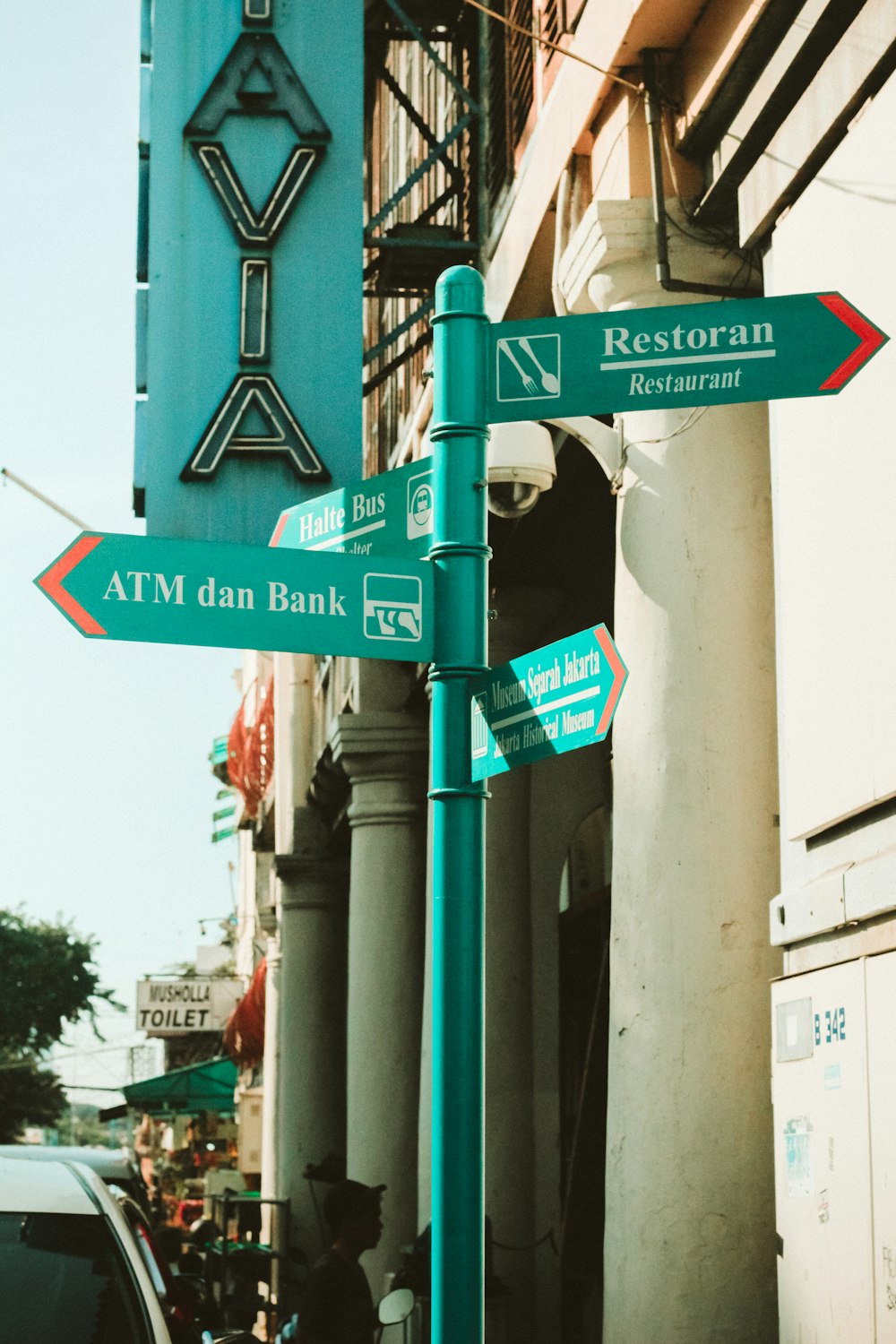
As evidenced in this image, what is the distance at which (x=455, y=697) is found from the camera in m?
4.30

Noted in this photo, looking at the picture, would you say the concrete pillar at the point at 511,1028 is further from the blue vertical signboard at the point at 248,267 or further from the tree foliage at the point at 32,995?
the tree foliage at the point at 32,995

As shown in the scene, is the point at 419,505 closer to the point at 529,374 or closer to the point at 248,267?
the point at 529,374

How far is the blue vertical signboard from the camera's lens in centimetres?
1087

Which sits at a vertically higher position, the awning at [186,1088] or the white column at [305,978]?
the white column at [305,978]

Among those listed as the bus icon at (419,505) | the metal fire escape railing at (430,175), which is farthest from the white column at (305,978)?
the bus icon at (419,505)

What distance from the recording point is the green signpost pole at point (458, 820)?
391 centimetres

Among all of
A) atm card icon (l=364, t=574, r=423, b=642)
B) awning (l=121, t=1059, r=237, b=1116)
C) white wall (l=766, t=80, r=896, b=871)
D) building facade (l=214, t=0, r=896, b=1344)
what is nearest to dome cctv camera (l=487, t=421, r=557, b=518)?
building facade (l=214, t=0, r=896, b=1344)

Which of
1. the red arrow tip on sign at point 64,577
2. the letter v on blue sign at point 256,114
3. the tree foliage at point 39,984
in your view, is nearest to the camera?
the red arrow tip on sign at point 64,577

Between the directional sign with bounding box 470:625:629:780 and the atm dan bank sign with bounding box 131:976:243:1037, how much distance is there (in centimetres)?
3751

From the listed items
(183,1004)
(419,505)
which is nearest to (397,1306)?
(419,505)

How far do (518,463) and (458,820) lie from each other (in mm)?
4496

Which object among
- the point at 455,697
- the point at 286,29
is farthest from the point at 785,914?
the point at 286,29

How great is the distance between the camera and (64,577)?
4168 mm

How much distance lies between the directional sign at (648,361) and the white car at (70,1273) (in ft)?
9.87
